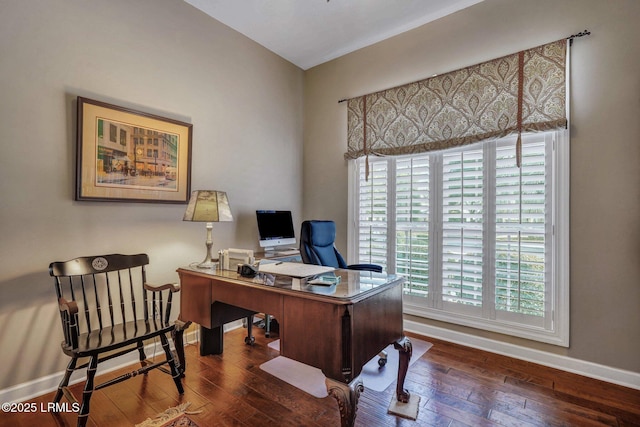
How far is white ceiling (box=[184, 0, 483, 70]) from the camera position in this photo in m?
2.87

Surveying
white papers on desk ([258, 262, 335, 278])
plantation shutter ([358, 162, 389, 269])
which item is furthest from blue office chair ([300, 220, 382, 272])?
plantation shutter ([358, 162, 389, 269])

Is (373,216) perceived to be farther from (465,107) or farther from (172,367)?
(172,367)

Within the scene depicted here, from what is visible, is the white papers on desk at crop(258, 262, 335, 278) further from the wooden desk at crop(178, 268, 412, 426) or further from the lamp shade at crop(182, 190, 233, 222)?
the lamp shade at crop(182, 190, 233, 222)

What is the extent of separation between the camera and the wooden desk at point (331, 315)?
1.45 meters

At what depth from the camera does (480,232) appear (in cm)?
279

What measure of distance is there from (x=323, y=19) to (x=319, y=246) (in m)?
2.27

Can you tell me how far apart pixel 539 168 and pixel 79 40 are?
11.9 feet

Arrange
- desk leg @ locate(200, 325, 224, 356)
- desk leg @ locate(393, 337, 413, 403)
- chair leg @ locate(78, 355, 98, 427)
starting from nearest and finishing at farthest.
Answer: chair leg @ locate(78, 355, 98, 427), desk leg @ locate(393, 337, 413, 403), desk leg @ locate(200, 325, 224, 356)

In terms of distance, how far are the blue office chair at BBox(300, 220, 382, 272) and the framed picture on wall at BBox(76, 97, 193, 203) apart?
115 cm

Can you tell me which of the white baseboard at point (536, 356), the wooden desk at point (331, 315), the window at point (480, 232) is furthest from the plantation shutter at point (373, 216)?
the wooden desk at point (331, 315)

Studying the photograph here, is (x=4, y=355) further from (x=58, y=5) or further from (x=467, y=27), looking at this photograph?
(x=467, y=27)

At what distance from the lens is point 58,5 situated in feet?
6.90

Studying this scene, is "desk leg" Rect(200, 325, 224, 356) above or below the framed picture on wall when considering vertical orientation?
below

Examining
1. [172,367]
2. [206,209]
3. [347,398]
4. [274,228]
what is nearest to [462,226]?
[274,228]
